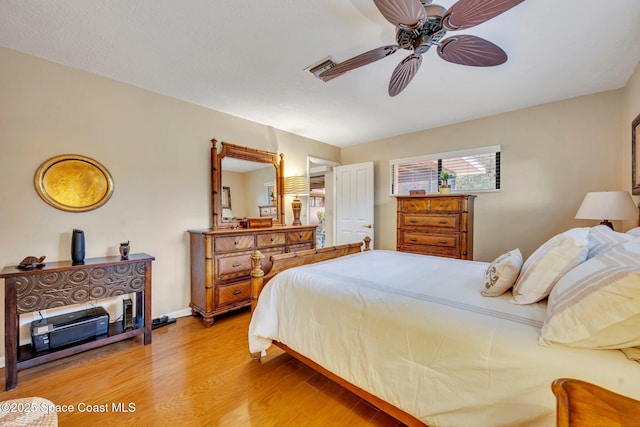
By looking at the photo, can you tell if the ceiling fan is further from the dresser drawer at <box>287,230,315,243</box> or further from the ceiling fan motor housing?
the dresser drawer at <box>287,230,315,243</box>

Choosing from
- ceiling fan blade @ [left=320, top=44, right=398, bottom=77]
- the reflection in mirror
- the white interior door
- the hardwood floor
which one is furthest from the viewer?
the white interior door

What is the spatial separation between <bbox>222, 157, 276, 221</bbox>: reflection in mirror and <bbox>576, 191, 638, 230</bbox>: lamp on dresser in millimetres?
3623

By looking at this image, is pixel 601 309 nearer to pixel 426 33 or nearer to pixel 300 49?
pixel 426 33

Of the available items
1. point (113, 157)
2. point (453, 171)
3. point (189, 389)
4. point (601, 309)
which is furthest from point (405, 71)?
point (113, 157)

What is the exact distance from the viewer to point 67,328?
2.01 metres

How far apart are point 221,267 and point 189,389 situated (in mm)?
1260

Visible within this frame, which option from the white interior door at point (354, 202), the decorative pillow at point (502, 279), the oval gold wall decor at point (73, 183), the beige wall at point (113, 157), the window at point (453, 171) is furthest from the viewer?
the white interior door at point (354, 202)

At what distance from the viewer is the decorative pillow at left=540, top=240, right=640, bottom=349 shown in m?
0.81

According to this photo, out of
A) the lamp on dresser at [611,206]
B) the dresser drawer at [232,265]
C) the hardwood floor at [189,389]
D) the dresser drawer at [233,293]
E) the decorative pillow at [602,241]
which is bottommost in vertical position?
the hardwood floor at [189,389]

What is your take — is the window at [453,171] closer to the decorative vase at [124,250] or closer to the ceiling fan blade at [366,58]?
the ceiling fan blade at [366,58]

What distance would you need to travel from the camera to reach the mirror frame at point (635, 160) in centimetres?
221

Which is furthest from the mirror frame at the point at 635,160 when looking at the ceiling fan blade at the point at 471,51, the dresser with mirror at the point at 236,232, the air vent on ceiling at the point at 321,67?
the dresser with mirror at the point at 236,232

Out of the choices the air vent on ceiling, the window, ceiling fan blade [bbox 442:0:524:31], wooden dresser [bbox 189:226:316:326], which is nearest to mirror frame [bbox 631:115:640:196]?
the window

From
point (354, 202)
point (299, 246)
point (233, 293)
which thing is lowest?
point (233, 293)
